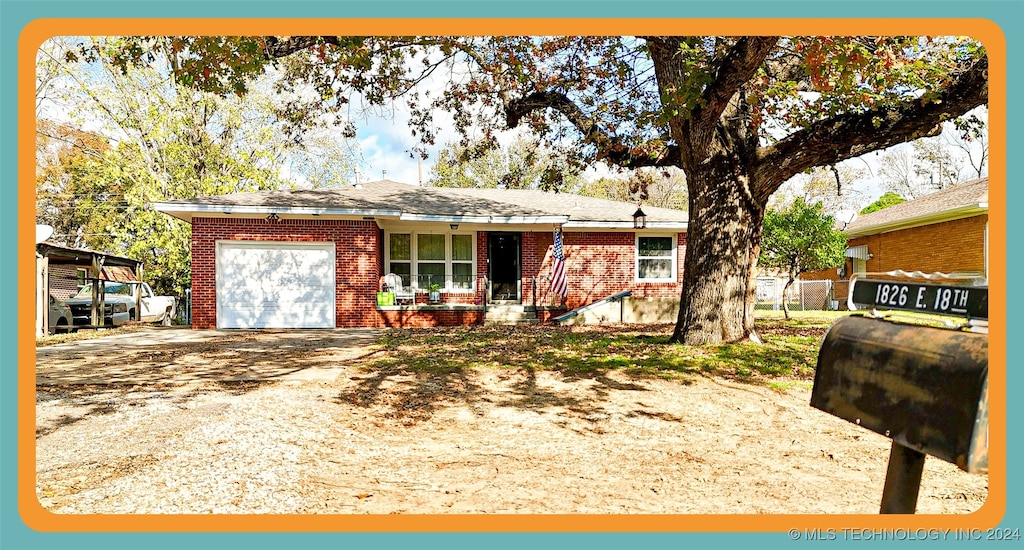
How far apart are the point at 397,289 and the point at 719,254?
9.32 meters

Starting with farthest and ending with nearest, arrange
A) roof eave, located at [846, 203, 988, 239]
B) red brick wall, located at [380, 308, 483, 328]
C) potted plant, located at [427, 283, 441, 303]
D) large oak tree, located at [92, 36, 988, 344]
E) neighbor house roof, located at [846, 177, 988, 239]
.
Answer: neighbor house roof, located at [846, 177, 988, 239] < roof eave, located at [846, 203, 988, 239] < potted plant, located at [427, 283, 441, 303] < red brick wall, located at [380, 308, 483, 328] < large oak tree, located at [92, 36, 988, 344]

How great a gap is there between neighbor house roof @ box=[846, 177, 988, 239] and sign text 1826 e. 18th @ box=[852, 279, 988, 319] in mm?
17009

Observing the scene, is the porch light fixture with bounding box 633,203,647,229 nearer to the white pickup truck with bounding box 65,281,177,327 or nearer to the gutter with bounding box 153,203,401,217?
the gutter with bounding box 153,203,401,217

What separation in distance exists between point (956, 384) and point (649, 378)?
5.53 metres

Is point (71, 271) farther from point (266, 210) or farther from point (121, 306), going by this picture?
point (266, 210)

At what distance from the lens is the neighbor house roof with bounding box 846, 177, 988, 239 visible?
17328mm

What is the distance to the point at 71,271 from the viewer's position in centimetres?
1802

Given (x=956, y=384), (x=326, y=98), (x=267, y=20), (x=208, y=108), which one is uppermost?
(x=208, y=108)

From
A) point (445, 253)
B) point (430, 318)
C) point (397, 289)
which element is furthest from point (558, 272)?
point (397, 289)

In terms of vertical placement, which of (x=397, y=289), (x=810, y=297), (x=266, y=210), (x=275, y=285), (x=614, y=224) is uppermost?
(x=266, y=210)

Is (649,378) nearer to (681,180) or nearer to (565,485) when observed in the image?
(565,485)

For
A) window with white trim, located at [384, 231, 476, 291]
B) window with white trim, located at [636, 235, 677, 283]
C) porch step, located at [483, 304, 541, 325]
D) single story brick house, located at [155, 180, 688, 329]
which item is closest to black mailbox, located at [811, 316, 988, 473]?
single story brick house, located at [155, 180, 688, 329]

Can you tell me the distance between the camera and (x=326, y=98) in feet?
35.3

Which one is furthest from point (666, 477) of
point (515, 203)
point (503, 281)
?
point (515, 203)
